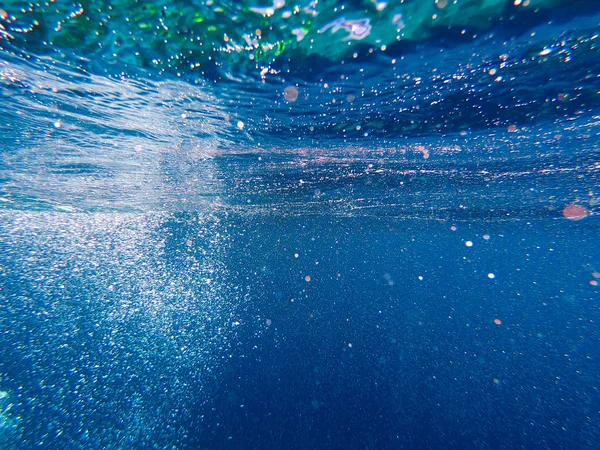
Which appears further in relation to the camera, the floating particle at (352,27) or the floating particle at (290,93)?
the floating particle at (290,93)

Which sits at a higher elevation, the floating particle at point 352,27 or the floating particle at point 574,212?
the floating particle at point 352,27

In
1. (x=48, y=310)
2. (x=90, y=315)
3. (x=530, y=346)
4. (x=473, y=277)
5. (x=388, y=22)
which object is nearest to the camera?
(x=388, y=22)

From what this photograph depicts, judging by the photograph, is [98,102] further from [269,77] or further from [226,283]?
[226,283]

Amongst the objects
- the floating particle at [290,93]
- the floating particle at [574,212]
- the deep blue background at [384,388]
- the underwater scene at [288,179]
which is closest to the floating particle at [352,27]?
the underwater scene at [288,179]

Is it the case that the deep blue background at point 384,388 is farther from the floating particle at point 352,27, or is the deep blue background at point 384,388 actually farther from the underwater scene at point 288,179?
the floating particle at point 352,27

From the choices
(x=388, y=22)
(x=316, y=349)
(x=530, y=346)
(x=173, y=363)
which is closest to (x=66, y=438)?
(x=173, y=363)

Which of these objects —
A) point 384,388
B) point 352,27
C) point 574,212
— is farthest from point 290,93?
point 574,212
